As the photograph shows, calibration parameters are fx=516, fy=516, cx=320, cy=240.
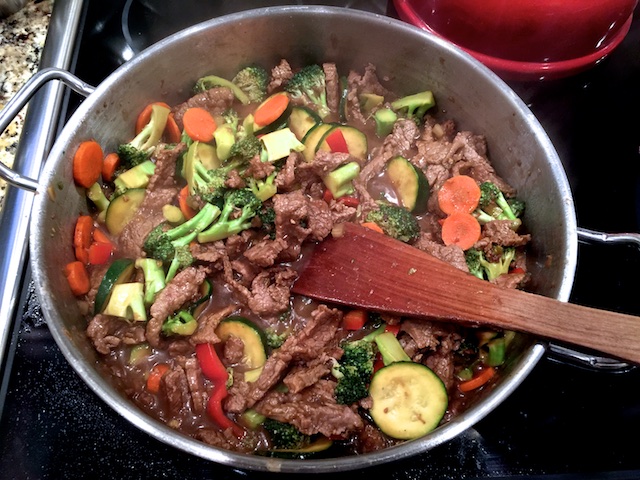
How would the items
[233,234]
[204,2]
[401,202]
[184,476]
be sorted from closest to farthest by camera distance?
[184,476]
[233,234]
[401,202]
[204,2]

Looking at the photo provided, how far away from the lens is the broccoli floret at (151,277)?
6.72 ft

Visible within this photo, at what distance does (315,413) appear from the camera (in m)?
1.85

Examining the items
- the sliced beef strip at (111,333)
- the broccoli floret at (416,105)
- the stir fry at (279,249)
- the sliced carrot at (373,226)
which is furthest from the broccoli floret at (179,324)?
the broccoli floret at (416,105)

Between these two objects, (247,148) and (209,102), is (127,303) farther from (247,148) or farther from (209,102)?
(209,102)

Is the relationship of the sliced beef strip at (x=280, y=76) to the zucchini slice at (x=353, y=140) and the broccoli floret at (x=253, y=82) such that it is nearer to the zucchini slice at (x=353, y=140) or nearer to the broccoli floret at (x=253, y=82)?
the broccoli floret at (x=253, y=82)

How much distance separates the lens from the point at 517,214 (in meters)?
2.25

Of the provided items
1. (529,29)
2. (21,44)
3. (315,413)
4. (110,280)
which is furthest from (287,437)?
(21,44)

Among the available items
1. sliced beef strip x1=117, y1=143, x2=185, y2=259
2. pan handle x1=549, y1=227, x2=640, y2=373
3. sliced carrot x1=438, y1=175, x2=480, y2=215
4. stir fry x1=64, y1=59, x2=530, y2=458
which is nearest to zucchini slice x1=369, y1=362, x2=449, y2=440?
stir fry x1=64, y1=59, x2=530, y2=458

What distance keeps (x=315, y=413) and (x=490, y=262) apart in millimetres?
976

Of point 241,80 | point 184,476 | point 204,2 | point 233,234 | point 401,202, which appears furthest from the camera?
point 204,2

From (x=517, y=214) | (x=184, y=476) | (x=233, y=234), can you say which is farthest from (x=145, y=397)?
(x=517, y=214)

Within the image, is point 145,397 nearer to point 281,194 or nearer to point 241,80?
point 281,194

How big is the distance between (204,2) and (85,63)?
2.36ft

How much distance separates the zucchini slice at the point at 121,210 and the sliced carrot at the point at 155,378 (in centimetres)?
63
